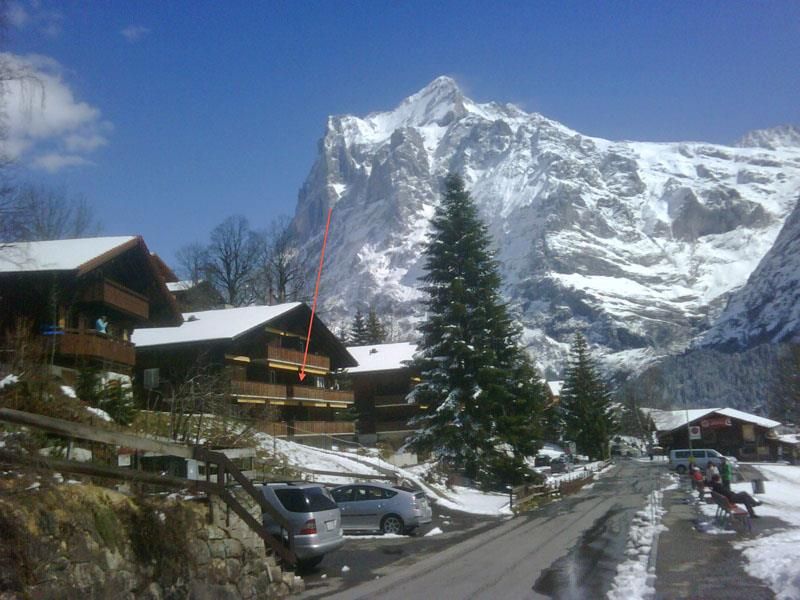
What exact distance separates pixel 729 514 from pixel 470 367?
658 inches

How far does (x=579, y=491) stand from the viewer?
4147cm

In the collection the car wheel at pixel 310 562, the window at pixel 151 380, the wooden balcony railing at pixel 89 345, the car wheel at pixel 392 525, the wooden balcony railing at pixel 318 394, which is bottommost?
the car wheel at pixel 392 525

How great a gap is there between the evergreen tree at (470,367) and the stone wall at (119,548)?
79.0 feet

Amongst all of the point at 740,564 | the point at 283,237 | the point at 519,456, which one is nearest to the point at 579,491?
the point at 519,456

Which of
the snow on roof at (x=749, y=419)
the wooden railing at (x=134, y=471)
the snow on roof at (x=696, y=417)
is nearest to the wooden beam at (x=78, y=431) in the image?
the wooden railing at (x=134, y=471)

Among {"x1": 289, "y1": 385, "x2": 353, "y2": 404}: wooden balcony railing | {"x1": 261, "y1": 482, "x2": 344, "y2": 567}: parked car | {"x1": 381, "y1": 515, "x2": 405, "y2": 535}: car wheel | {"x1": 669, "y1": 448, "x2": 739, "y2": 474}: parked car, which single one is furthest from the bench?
{"x1": 669, "y1": 448, "x2": 739, "y2": 474}: parked car

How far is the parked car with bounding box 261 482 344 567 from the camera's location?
13875mm

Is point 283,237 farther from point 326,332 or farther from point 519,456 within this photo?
point 519,456

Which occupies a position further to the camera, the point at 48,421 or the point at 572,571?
the point at 572,571

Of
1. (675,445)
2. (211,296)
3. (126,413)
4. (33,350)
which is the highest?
(211,296)

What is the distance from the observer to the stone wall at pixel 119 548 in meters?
7.12

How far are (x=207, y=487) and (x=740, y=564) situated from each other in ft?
32.6

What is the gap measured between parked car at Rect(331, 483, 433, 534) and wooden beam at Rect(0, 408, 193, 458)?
1269 centimetres

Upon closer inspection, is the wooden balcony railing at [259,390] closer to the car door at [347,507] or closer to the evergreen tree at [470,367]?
the evergreen tree at [470,367]
